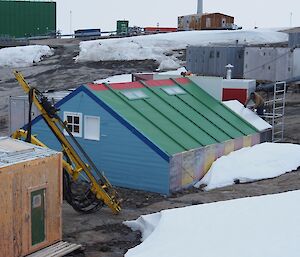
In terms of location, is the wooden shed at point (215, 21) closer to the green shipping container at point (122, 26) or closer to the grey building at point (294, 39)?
the green shipping container at point (122, 26)

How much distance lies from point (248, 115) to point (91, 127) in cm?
790

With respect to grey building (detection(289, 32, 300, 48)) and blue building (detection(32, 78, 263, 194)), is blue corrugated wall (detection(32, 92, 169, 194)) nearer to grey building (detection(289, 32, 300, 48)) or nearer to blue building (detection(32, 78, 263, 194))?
blue building (detection(32, 78, 263, 194))

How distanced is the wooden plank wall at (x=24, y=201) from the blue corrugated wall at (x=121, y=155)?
559 centimetres

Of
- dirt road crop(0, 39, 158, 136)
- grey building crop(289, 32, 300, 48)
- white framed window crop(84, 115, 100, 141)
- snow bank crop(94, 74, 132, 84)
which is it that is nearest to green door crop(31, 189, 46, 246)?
white framed window crop(84, 115, 100, 141)

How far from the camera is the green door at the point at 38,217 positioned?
38.0 ft

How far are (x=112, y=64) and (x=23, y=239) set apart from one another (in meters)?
38.5

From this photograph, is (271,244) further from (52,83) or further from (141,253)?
(52,83)

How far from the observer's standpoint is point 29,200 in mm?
11422

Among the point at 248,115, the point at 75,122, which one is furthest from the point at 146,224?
the point at 248,115

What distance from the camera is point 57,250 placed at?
1189 centimetres

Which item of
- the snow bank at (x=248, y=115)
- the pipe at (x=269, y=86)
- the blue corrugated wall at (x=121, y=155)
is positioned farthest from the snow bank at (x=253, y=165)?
the pipe at (x=269, y=86)

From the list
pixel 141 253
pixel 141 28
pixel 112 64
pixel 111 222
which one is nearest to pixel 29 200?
pixel 141 253

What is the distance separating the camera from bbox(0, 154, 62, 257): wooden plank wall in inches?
426

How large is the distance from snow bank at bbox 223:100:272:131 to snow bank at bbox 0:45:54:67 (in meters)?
32.5
